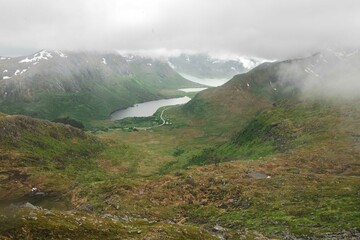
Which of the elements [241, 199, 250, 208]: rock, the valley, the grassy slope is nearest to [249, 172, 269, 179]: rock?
the valley

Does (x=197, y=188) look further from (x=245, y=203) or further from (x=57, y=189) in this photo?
(x=57, y=189)

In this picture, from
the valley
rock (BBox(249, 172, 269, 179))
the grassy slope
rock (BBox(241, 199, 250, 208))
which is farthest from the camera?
rock (BBox(249, 172, 269, 179))

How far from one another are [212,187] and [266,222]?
Result: 1234 inches

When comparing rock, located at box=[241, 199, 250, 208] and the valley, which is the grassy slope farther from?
rock, located at box=[241, 199, 250, 208]

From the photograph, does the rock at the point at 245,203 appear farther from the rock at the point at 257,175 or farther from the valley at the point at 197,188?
the rock at the point at 257,175

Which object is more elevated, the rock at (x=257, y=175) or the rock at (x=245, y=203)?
the rock at (x=245, y=203)

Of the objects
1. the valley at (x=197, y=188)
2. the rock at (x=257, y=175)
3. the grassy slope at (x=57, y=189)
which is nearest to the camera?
the grassy slope at (x=57, y=189)

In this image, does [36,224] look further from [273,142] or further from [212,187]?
[273,142]

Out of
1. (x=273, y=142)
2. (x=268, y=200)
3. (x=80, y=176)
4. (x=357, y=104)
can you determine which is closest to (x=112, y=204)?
(x=268, y=200)

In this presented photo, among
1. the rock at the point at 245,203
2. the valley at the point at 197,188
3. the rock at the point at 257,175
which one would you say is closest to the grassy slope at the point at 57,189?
the valley at the point at 197,188

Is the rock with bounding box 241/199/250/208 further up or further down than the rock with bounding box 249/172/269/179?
further up

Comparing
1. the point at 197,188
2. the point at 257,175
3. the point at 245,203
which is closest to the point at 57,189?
the point at 197,188

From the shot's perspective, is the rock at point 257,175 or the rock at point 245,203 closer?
the rock at point 245,203

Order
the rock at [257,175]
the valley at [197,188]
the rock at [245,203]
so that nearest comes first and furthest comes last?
the valley at [197,188]
the rock at [245,203]
the rock at [257,175]
